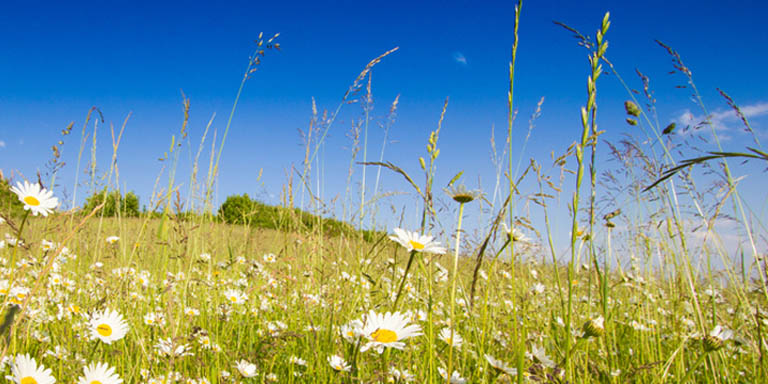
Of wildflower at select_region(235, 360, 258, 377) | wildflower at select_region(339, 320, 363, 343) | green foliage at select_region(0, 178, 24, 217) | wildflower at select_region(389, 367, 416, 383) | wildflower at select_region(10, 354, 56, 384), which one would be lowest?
wildflower at select_region(235, 360, 258, 377)

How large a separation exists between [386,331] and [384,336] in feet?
0.07

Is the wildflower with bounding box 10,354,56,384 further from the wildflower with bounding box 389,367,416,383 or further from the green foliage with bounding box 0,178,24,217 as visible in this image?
the wildflower with bounding box 389,367,416,383

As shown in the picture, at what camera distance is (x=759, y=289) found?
172cm

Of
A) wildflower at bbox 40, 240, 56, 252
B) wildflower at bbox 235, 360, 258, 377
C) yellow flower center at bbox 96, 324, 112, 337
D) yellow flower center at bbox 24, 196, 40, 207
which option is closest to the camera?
yellow flower center at bbox 24, 196, 40, 207

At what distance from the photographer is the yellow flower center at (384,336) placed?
877 millimetres

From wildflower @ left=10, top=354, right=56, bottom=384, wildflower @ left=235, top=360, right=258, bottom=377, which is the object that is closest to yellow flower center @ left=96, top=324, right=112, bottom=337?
wildflower @ left=10, top=354, right=56, bottom=384

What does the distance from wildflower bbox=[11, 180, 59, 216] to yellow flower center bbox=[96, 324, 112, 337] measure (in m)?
0.34

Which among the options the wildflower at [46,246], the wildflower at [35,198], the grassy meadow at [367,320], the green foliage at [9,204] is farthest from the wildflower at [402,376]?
the wildflower at [46,246]

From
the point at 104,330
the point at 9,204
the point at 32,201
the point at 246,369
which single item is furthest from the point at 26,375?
the point at 9,204

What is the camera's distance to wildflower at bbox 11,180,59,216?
104 cm

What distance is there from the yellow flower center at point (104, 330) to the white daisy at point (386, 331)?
2.45ft

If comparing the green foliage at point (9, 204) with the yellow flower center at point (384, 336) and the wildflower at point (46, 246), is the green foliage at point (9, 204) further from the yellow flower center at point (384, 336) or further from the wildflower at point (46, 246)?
the yellow flower center at point (384, 336)

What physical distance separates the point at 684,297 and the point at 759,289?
1.18 feet

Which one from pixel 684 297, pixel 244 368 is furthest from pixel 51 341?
pixel 684 297
